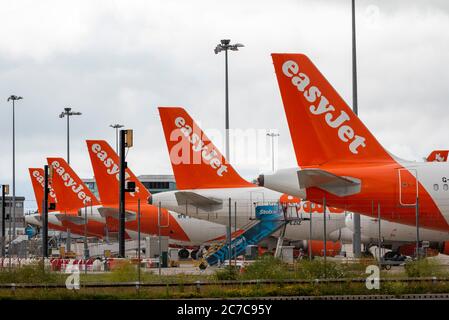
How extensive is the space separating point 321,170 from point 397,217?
11.5 feet

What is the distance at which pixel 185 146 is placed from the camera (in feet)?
181

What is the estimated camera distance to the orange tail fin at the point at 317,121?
3881 cm

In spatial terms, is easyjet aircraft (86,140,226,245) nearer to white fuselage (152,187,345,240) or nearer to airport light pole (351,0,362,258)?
white fuselage (152,187,345,240)

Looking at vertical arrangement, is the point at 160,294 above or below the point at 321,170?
below

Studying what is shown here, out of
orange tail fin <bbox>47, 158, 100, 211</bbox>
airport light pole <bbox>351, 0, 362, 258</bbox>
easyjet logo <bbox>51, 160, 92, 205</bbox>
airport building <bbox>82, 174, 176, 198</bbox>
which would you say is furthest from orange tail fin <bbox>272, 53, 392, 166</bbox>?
airport building <bbox>82, 174, 176, 198</bbox>

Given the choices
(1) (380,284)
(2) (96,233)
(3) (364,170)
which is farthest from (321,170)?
(2) (96,233)

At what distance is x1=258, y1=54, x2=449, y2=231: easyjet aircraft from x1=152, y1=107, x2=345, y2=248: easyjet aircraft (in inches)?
597

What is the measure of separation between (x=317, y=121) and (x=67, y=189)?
45.2 metres

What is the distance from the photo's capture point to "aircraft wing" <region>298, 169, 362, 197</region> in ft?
120

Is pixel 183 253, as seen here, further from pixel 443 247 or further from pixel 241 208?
pixel 443 247

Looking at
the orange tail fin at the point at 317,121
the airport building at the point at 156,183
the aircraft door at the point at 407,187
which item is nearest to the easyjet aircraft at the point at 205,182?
the orange tail fin at the point at 317,121

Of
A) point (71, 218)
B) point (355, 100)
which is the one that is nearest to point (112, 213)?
point (71, 218)

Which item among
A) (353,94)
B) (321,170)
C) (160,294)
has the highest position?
(353,94)
